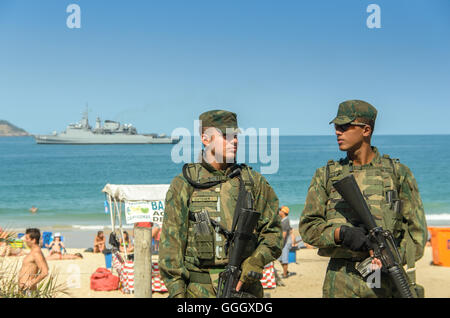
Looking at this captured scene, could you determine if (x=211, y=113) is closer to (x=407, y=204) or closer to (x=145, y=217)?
(x=407, y=204)

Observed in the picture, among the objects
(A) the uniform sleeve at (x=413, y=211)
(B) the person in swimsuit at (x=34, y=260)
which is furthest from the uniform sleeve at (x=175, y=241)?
(B) the person in swimsuit at (x=34, y=260)

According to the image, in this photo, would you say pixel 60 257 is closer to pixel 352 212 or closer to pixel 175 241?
pixel 175 241

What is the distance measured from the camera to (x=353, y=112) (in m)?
3.47

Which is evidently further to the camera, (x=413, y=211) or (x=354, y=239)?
(x=413, y=211)

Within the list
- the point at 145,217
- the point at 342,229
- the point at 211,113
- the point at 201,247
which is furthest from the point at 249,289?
the point at 145,217

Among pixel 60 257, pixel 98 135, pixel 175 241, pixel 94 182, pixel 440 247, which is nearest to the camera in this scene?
pixel 175 241

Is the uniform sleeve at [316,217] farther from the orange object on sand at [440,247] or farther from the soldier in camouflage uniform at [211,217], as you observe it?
the orange object on sand at [440,247]

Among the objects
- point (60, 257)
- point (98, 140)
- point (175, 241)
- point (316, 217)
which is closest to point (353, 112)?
point (316, 217)

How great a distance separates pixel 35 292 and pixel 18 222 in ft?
113

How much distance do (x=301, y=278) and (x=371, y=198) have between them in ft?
32.7

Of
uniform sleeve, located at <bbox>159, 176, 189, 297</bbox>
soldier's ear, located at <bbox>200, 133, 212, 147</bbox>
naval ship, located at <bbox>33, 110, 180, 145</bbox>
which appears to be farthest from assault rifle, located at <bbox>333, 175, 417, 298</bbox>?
naval ship, located at <bbox>33, 110, 180, 145</bbox>

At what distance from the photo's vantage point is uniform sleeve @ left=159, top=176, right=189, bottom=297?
3162 mm

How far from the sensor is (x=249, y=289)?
10.6 feet

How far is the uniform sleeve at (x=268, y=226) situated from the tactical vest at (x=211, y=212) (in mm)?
60
